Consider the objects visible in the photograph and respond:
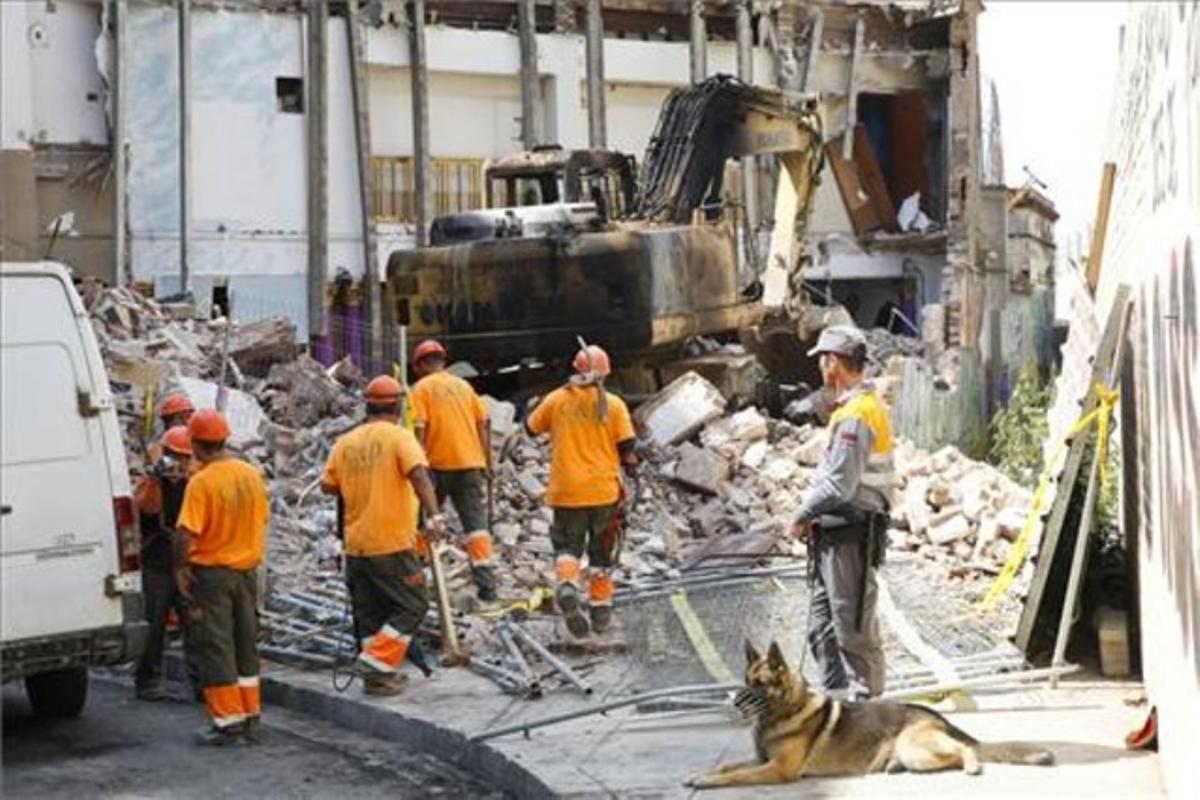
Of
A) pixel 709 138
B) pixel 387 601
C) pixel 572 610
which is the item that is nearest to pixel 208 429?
pixel 387 601

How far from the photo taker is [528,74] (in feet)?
95.4

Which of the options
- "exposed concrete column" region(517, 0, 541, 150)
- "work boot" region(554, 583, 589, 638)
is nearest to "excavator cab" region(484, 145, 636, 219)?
"exposed concrete column" region(517, 0, 541, 150)

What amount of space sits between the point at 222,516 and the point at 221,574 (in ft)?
0.93

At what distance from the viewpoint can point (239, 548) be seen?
914 cm

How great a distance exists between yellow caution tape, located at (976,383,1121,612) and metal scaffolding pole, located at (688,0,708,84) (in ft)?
66.2

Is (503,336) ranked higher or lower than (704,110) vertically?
lower

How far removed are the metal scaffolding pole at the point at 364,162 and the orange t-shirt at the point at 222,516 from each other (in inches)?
722

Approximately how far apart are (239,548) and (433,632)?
198 cm

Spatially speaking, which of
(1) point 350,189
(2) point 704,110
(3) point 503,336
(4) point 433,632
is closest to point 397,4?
(1) point 350,189

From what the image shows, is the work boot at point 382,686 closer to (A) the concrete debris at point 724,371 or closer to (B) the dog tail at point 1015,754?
(B) the dog tail at point 1015,754

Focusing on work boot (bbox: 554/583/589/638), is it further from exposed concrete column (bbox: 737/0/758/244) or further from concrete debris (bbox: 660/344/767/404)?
exposed concrete column (bbox: 737/0/758/244)

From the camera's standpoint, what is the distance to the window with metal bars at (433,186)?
92.8 ft

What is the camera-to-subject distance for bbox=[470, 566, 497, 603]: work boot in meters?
12.1

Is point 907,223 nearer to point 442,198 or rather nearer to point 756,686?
point 442,198
